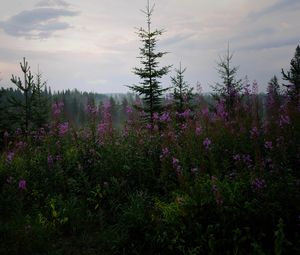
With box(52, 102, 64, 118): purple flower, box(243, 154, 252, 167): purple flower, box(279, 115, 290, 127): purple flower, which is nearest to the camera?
box(243, 154, 252, 167): purple flower

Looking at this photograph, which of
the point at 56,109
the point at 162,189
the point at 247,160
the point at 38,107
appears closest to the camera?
the point at 247,160

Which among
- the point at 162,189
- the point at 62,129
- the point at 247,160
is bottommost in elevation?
the point at 162,189

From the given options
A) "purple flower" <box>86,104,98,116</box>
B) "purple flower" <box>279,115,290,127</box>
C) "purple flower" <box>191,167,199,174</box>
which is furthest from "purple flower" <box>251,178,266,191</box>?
"purple flower" <box>86,104,98,116</box>

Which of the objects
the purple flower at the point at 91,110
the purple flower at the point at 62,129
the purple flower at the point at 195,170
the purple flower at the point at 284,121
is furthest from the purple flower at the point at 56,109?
the purple flower at the point at 284,121

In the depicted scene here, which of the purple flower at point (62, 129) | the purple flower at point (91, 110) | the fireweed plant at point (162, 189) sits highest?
the purple flower at point (91, 110)

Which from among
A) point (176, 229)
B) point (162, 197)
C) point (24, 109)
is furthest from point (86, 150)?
point (24, 109)

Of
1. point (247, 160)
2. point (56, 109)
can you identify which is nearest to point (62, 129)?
point (56, 109)

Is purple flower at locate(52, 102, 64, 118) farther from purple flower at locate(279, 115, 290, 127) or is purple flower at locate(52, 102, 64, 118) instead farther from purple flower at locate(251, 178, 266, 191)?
purple flower at locate(251, 178, 266, 191)

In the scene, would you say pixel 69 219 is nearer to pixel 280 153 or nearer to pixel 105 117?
pixel 105 117

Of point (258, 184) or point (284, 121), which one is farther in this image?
point (284, 121)

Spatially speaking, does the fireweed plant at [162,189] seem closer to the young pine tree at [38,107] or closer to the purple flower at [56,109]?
the purple flower at [56,109]

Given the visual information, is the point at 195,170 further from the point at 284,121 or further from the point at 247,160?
the point at 284,121

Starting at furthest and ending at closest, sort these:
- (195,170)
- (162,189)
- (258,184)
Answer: (162,189) < (195,170) < (258,184)

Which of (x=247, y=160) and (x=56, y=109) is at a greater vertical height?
(x=56, y=109)
